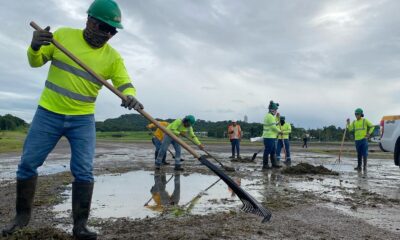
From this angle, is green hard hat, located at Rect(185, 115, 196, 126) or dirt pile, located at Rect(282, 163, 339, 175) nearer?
dirt pile, located at Rect(282, 163, 339, 175)

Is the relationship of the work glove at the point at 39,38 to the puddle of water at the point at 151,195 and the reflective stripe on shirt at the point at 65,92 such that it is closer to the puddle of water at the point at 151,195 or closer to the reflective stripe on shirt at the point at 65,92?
the reflective stripe on shirt at the point at 65,92

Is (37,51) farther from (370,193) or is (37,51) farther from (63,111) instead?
(370,193)

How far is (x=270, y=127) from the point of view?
1263 centimetres

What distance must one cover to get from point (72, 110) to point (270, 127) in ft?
30.7

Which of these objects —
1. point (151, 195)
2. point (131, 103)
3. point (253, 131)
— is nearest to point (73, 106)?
point (131, 103)

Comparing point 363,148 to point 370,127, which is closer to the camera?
point 363,148

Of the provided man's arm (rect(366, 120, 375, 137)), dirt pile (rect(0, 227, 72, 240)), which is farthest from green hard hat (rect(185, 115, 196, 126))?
dirt pile (rect(0, 227, 72, 240))

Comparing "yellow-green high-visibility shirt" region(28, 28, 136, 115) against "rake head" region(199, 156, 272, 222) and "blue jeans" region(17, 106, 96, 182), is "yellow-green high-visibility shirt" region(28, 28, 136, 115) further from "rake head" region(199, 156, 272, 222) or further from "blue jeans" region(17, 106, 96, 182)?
"rake head" region(199, 156, 272, 222)

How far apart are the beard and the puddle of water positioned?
2149mm

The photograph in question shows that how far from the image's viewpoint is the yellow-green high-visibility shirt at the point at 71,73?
3.89 m

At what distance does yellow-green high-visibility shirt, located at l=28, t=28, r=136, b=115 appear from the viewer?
12.8 ft

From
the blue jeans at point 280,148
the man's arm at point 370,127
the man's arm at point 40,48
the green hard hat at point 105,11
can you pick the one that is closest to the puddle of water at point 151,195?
the man's arm at point 40,48

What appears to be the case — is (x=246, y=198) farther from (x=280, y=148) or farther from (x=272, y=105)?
(x=280, y=148)

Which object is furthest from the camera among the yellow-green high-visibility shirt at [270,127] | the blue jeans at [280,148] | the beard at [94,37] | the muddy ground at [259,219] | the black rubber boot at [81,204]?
the blue jeans at [280,148]
